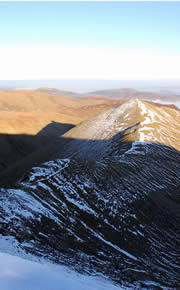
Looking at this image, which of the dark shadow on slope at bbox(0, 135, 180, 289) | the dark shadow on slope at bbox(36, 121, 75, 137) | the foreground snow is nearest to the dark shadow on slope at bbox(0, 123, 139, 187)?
the dark shadow on slope at bbox(36, 121, 75, 137)

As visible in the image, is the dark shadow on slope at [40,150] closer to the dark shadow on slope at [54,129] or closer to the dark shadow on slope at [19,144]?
the dark shadow on slope at [19,144]

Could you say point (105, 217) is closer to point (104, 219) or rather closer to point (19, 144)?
point (104, 219)

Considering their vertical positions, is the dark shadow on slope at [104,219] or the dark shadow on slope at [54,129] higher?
the dark shadow on slope at [54,129]

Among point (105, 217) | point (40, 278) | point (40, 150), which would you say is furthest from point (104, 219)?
point (40, 150)

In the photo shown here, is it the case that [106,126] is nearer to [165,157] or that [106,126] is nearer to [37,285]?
[165,157]

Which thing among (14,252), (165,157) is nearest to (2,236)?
(14,252)

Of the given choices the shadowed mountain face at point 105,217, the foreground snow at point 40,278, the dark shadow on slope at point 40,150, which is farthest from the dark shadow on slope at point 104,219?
the dark shadow on slope at point 40,150

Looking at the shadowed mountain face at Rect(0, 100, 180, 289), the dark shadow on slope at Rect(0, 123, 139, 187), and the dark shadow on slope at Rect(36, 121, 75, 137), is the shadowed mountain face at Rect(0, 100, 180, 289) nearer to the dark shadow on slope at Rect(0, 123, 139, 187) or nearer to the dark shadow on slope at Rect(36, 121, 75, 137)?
the dark shadow on slope at Rect(0, 123, 139, 187)
